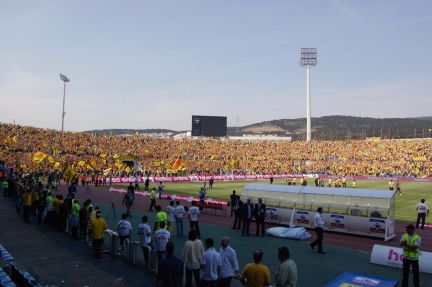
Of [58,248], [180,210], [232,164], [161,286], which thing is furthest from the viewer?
[232,164]

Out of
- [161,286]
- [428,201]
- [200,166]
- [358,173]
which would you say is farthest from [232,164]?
[161,286]

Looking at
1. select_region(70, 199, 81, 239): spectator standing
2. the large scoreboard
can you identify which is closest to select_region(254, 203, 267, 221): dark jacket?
select_region(70, 199, 81, 239): spectator standing

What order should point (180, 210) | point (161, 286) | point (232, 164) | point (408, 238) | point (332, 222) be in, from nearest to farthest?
point (161, 286), point (408, 238), point (180, 210), point (332, 222), point (232, 164)

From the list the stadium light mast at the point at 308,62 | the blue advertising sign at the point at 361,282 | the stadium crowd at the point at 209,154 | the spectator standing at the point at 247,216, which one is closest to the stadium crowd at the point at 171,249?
the blue advertising sign at the point at 361,282

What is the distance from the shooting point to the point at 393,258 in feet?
48.5

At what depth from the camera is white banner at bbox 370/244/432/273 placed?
14.1 metres

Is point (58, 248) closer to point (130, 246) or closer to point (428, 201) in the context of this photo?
point (130, 246)

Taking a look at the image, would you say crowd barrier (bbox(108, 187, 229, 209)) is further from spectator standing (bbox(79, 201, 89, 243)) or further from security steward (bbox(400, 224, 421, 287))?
security steward (bbox(400, 224, 421, 287))

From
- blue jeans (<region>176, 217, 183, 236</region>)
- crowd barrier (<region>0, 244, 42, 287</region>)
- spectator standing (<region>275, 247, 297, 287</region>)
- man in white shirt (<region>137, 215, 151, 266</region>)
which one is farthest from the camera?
blue jeans (<region>176, 217, 183, 236</region>)

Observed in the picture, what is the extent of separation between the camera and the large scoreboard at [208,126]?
342ft

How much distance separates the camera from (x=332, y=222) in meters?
22.0

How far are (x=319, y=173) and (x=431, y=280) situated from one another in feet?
225

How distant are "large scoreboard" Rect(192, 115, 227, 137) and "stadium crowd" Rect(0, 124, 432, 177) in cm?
694

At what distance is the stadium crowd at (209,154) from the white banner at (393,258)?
48264 millimetres
